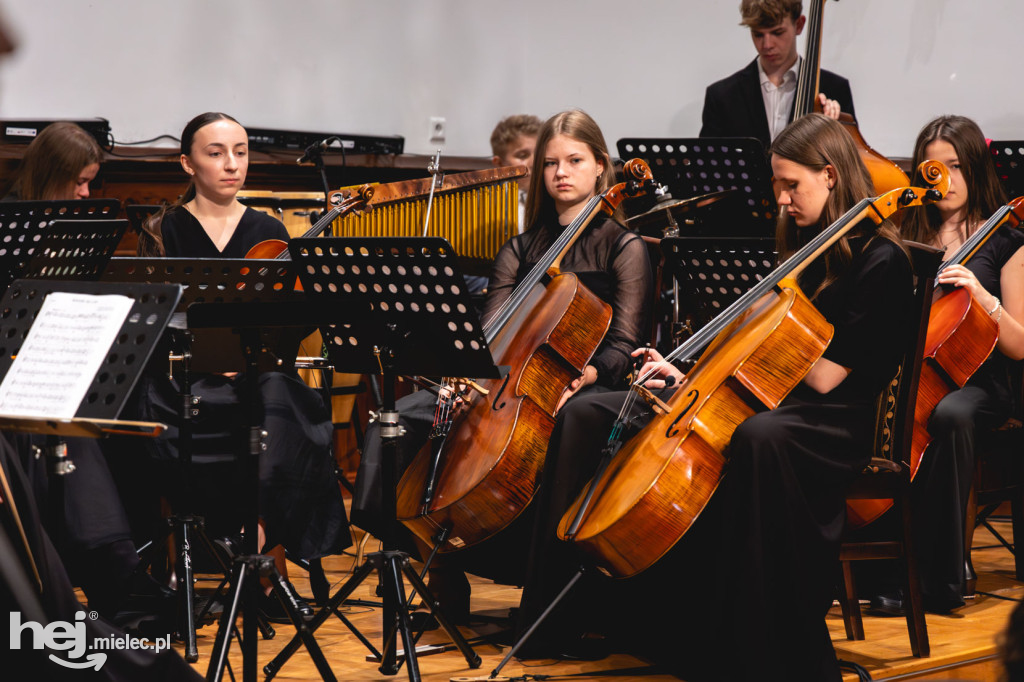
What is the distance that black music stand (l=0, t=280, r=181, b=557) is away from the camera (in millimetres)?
2027

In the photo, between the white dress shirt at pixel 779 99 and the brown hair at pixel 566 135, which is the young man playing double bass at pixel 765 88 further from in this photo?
the brown hair at pixel 566 135

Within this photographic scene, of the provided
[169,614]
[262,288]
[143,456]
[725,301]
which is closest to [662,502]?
[725,301]

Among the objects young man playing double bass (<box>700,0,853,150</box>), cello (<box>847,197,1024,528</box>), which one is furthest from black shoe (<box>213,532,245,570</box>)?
young man playing double bass (<box>700,0,853,150</box>)

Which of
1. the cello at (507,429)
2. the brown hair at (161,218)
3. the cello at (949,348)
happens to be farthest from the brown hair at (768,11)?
the brown hair at (161,218)

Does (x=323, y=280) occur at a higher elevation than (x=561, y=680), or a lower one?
higher

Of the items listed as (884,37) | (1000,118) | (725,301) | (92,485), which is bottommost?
(92,485)

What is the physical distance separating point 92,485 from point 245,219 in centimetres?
118

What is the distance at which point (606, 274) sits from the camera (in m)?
3.53

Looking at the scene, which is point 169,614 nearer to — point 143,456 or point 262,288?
point 143,456

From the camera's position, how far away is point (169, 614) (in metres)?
3.12

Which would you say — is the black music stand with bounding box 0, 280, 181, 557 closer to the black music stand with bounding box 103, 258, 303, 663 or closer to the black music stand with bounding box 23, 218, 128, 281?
the black music stand with bounding box 23, 218, 128, 281

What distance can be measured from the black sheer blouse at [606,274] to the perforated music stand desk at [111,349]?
1499mm

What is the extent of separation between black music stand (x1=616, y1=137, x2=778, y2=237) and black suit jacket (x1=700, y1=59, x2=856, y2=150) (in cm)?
102

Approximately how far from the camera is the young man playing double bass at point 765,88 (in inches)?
184
